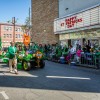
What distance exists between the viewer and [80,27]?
24.5 meters

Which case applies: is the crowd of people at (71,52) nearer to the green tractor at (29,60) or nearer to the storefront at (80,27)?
the storefront at (80,27)

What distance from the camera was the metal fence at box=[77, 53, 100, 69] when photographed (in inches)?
694

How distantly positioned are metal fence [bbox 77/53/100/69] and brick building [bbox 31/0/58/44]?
11.2m

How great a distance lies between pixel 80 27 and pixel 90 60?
266 inches

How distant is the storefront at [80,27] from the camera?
22277 millimetres

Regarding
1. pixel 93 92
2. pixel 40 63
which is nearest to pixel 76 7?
pixel 40 63

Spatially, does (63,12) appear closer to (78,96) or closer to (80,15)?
(80,15)

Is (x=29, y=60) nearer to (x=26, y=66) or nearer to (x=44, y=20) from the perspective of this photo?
(x=26, y=66)

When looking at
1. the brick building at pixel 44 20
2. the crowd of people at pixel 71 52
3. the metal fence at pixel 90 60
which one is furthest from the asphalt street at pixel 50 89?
the brick building at pixel 44 20

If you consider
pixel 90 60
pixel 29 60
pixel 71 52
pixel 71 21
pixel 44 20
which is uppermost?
pixel 44 20

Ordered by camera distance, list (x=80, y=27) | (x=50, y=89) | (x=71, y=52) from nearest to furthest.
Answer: (x=50, y=89) < (x=71, y=52) < (x=80, y=27)

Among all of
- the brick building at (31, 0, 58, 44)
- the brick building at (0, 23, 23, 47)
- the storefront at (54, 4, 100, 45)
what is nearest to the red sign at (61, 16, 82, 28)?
the storefront at (54, 4, 100, 45)

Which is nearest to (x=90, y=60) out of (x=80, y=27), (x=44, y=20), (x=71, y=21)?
(x=80, y=27)

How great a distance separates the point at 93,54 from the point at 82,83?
277 inches
